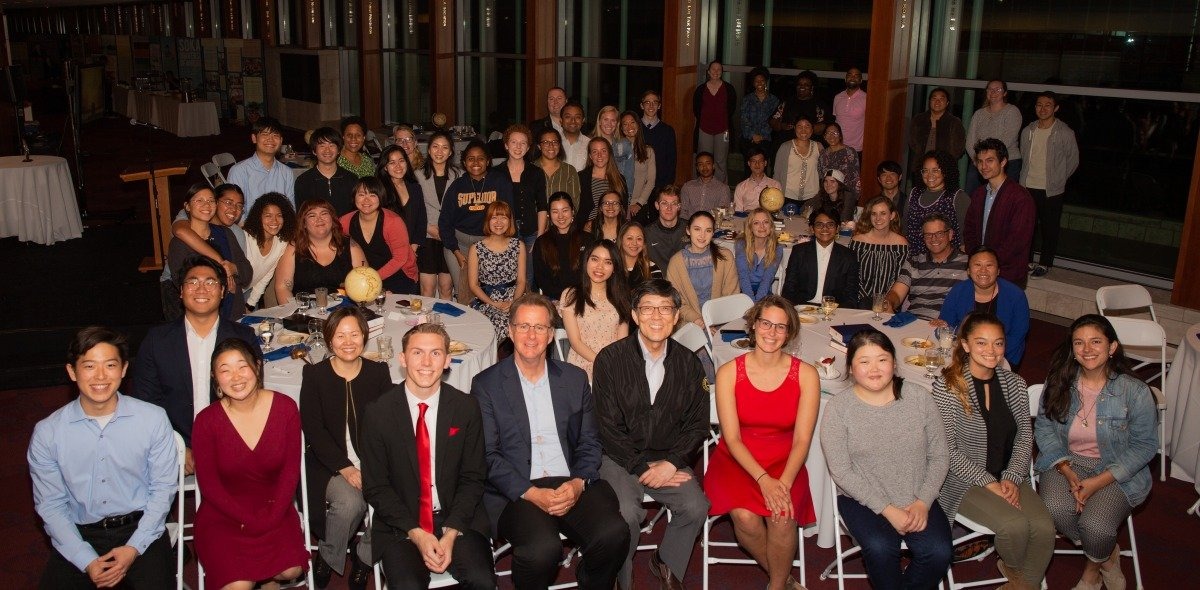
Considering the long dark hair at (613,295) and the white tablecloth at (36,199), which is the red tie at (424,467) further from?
the white tablecloth at (36,199)

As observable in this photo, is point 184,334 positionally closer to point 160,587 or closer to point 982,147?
point 160,587

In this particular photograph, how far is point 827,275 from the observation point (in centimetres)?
618

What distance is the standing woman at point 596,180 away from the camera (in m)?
7.68

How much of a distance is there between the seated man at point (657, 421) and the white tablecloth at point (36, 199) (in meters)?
8.36

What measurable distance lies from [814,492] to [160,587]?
9.16ft

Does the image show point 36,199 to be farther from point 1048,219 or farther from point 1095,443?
point 1095,443

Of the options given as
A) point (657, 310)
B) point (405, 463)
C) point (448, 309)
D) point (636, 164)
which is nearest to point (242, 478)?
point (405, 463)

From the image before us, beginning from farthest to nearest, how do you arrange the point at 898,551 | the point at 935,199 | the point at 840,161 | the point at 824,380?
the point at 840,161 → the point at 935,199 → the point at 824,380 → the point at 898,551

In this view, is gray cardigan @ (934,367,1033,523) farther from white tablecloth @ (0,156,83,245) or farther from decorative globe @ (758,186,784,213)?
white tablecloth @ (0,156,83,245)

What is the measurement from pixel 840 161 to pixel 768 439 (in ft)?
17.4

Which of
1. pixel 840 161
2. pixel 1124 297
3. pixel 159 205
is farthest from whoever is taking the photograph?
pixel 159 205

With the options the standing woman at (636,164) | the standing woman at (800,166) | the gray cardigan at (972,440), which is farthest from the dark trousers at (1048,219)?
the gray cardigan at (972,440)

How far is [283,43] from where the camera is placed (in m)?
21.9

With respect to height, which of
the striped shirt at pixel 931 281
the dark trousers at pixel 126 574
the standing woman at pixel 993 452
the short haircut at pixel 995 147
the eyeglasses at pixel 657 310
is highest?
the short haircut at pixel 995 147
